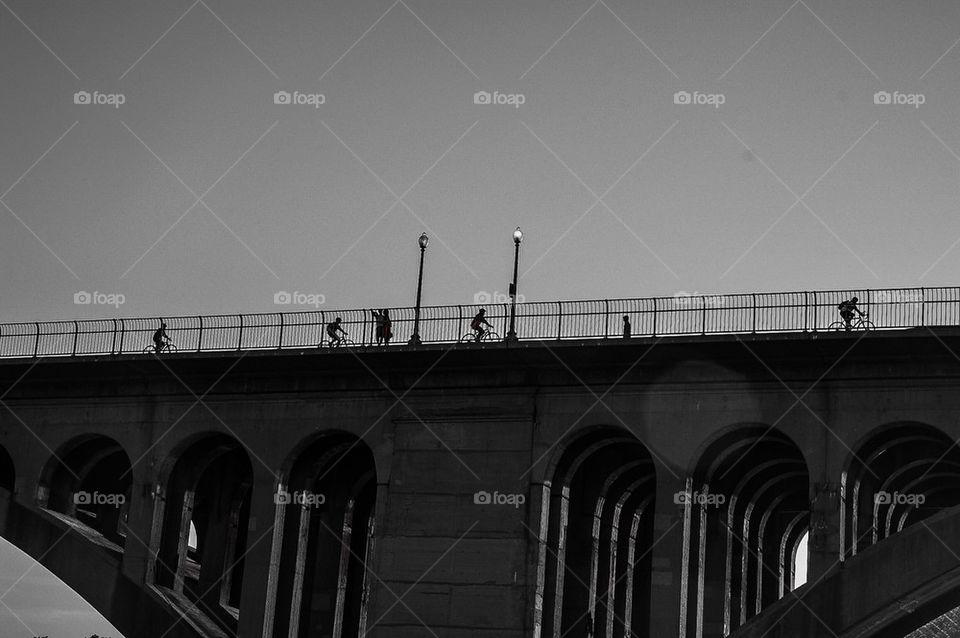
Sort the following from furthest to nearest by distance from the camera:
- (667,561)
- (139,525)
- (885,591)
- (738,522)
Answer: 1. (139,525)
2. (738,522)
3. (667,561)
4. (885,591)

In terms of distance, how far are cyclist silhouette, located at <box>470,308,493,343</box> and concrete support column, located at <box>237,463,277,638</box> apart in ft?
22.8

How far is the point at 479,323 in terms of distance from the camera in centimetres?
4191

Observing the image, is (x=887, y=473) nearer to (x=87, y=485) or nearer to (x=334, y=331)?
(x=334, y=331)

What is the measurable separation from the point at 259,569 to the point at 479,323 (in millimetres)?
8919

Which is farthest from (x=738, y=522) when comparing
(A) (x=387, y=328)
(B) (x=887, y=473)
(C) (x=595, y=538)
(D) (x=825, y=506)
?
(A) (x=387, y=328)

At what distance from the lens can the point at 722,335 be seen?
3856 cm

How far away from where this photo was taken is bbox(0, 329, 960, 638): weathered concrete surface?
37.2 m

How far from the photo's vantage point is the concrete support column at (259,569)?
1658 inches

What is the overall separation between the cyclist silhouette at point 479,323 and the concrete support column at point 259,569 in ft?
22.8

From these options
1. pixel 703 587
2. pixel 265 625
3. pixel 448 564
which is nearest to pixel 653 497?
pixel 703 587

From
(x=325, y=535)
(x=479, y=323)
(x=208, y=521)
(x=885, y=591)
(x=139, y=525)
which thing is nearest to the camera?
(x=885, y=591)

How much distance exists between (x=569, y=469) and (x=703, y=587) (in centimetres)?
456

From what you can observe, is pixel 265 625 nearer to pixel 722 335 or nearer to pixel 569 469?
pixel 569 469

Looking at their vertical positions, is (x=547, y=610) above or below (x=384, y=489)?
below
